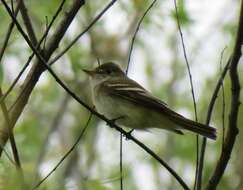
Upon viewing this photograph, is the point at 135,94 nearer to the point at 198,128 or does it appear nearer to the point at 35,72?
the point at 198,128

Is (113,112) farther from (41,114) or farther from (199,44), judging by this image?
(41,114)

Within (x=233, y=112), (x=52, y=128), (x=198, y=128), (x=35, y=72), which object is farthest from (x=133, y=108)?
(x=52, y=128)

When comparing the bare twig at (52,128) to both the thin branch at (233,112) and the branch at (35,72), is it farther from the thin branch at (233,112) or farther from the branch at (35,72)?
the thin branch at (233,112)

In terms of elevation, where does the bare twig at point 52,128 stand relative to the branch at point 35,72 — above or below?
above

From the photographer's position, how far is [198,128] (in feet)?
18.0

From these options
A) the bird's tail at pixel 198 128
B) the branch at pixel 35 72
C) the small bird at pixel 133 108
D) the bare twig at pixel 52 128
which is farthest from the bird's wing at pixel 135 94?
the bare twig at pixel 52 128

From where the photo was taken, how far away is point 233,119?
4.21 metres

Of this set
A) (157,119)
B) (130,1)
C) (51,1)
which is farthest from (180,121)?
(130,1)

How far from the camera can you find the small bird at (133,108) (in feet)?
20.0

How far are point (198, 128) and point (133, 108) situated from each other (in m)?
1.06

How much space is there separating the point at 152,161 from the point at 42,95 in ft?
7.76

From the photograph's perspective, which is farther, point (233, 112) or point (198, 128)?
point (198, 128)

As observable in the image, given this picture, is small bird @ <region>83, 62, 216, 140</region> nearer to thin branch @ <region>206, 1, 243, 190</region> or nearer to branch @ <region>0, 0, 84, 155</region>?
branch @ <region>0, 0, 84, 155</region>

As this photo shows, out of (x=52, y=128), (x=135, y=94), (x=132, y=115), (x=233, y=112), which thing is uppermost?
(x=52, y=128)
